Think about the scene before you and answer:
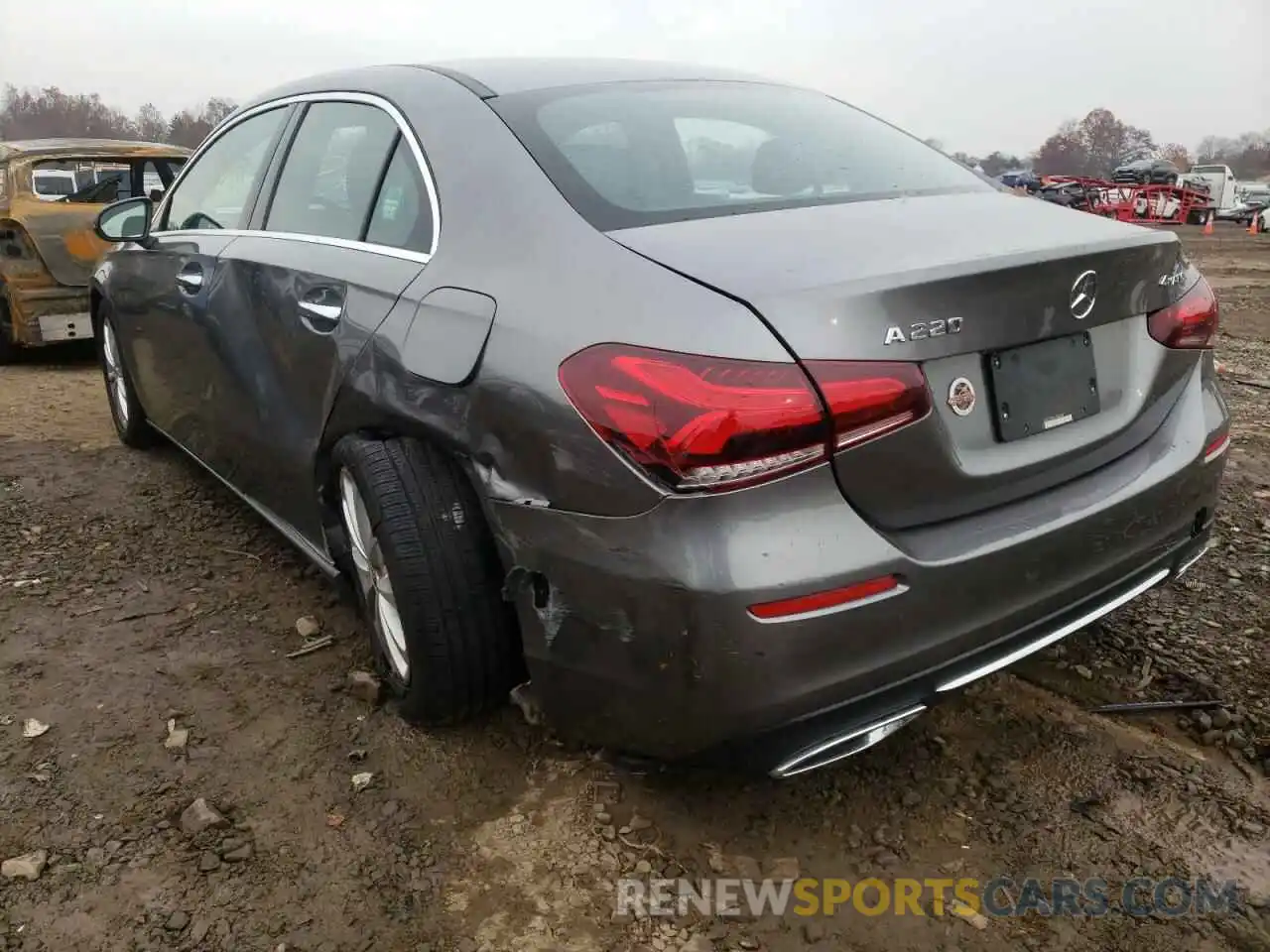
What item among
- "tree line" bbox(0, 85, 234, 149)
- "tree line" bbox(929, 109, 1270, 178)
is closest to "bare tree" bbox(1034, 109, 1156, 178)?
"tree line" bbox(929, 109, 1270, 178)

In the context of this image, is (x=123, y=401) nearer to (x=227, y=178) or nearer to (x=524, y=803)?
(x=227, y=178)

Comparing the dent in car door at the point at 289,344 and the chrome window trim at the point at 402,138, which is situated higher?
the chrome window trim at the point at 402,138

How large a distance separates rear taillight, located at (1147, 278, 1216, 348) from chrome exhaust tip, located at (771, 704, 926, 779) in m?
0.98

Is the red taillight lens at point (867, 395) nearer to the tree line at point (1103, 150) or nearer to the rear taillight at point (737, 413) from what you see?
the rear taillight at point (737, 413)

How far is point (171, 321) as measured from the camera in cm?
358

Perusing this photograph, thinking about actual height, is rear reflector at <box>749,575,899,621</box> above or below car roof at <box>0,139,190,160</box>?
below

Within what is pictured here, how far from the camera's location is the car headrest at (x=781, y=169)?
2237 millimetres

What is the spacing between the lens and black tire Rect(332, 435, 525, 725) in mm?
2090

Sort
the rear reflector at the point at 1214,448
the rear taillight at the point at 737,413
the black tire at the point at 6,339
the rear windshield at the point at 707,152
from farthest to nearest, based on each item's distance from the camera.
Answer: the black tire at the point at 6,339 → the rear reflector at the point at 1214,448 → the rear windshield at the point at 707,152 → the rear taillight at the point at 737,413

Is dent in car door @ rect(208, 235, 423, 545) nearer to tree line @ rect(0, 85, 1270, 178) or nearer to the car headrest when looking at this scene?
the car headrest

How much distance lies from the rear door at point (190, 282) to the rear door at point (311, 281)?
15 cm

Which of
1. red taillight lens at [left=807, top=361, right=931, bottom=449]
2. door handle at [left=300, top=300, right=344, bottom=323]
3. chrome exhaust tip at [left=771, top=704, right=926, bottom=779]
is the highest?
red taillight lens at [left=807, top=361, right=931, bottom=449]

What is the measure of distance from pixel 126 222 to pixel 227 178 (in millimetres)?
689
